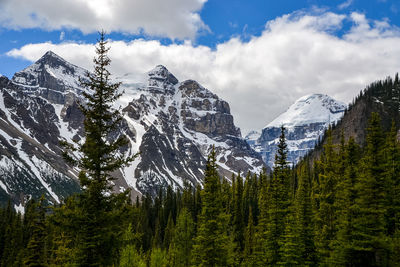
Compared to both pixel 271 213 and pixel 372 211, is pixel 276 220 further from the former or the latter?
pixel 372 211

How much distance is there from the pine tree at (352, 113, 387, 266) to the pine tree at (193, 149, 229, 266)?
1124 cm

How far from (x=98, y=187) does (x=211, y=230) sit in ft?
51.7

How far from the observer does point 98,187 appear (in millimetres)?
18875

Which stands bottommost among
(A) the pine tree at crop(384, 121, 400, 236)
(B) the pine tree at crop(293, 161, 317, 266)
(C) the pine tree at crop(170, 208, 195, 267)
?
(C) the pine tree at crop(170, 208, 195, 267)

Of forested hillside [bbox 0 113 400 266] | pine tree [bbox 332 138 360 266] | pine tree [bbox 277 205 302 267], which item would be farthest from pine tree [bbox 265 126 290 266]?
pine tree [bbox 332 138 360 266]

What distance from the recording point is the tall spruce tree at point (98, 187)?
721 inches

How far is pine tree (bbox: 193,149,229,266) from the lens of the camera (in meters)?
31.3

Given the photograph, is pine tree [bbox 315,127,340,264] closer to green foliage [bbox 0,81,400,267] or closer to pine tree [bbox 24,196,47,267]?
green foliage [bbox 0,81,400,267]

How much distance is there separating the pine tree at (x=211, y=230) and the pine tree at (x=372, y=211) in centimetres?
1124

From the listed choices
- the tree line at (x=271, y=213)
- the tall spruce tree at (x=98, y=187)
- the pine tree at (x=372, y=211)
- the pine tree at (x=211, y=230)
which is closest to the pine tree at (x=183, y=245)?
the tree line at (x=271, y=213)

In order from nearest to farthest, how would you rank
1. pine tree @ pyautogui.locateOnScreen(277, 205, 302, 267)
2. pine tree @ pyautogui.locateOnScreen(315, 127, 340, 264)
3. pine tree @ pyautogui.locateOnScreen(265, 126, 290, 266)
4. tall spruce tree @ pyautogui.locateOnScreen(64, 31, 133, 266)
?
tall spruce tree @ pyautogui.locateOnScreen(64, 31, 133, 266), pine tree @ pyautogui.locateOnScreen(277, 205, 302, 267), pine tree @ pyautogui.locateOnScreen(265, 126, 290, 266), pine tree @ pyautogui.locateOnScreen(315, 127, 340, 264)

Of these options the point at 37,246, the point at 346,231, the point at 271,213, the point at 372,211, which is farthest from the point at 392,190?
the point at 37,246

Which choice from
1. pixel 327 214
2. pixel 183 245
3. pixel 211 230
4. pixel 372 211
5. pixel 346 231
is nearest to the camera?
pixel 372 211

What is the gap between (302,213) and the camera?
33250 millimetres
